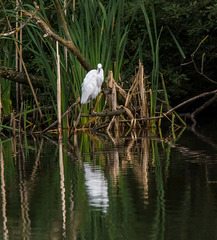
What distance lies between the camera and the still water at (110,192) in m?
3.06

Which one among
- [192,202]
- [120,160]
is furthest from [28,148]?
[192,202]

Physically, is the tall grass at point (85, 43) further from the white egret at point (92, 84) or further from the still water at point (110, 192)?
the still water at point (110, 192)

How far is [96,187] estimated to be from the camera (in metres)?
4.38

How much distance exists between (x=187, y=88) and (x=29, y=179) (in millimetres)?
8874

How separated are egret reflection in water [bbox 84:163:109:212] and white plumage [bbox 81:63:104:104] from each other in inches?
129

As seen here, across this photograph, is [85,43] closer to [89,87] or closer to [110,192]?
[89,87]

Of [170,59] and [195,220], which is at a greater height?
[170,59]

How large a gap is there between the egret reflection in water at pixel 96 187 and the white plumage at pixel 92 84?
129 inches

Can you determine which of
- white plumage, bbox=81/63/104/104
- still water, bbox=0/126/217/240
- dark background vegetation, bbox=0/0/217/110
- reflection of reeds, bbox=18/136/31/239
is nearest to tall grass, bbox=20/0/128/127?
white plumage, bbox=81/63/104/104

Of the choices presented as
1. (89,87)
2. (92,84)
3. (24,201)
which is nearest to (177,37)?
(92,84)

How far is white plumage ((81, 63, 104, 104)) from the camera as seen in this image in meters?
8.78

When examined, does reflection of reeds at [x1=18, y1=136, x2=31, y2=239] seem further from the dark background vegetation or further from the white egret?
the dark background vegetation

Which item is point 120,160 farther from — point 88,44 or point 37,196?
point 88,44

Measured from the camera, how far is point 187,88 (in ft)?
43.9
